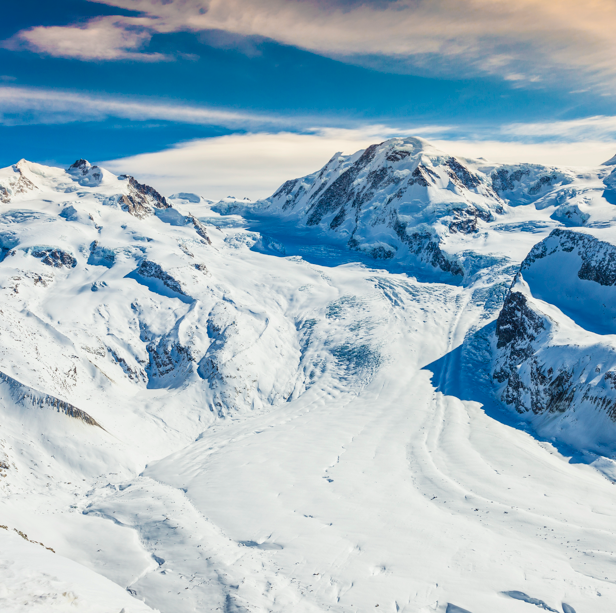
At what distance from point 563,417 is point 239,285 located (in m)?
46.7

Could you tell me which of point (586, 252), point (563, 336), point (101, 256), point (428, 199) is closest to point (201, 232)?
point (101, 256)

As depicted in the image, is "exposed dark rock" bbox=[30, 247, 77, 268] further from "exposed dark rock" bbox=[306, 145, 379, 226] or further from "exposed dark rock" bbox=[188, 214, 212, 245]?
"exposed dark rock" bbox=[306, 145, 379, 226]

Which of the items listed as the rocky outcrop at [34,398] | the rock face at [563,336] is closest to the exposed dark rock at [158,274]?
the rocky outcrop at [34,398]

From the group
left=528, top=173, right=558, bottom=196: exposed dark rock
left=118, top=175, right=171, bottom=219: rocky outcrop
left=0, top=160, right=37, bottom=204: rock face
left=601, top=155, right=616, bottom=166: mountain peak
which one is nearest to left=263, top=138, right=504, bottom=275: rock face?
left=528, top=173, right=558, bottom=196: exposed dark rock

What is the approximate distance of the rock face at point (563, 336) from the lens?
29.6 meters

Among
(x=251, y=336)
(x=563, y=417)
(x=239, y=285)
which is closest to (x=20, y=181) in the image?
(x=239, y=285)

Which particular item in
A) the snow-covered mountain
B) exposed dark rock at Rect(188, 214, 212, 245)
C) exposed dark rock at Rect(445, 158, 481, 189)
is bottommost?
the snow-covered mountain

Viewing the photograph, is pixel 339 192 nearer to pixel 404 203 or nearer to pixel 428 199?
pixel 404 203

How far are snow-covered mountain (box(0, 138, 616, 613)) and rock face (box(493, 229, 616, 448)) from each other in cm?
20

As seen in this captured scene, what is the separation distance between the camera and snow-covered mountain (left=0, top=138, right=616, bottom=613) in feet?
59.3

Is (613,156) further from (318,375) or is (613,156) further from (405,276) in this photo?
(318,375)

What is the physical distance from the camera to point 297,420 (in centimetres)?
3881

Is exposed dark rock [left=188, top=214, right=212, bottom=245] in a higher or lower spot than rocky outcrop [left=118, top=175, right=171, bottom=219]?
lower

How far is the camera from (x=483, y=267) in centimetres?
6881
